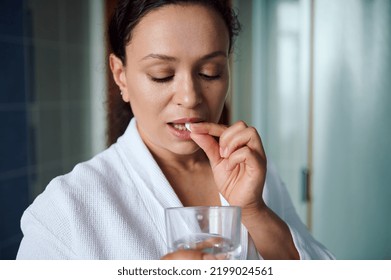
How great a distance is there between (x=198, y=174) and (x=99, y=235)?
0.79ft

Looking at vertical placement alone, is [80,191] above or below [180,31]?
below

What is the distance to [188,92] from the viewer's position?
672 millimetres

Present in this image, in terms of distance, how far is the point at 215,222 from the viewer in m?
0.47

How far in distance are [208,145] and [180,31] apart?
0.17 meters

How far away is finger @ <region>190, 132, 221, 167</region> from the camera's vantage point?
2.25 ft

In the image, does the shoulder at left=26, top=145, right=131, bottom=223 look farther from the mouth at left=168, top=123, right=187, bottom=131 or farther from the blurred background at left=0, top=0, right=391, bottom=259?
the blurred background at left=0, top=0, right=391, bottom=259

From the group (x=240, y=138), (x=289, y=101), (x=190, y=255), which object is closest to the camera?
(x=190, y=255)

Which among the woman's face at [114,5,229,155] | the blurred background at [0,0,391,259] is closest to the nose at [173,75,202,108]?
the woman's face at [114,5,229,155]

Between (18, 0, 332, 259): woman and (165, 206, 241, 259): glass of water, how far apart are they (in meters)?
0.18

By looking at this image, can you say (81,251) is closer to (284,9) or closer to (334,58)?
(334,58)

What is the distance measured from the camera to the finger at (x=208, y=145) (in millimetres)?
687

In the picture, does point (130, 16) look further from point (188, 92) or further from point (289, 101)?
point (289, 101)

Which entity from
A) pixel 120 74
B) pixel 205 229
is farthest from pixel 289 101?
pixel 205 229
